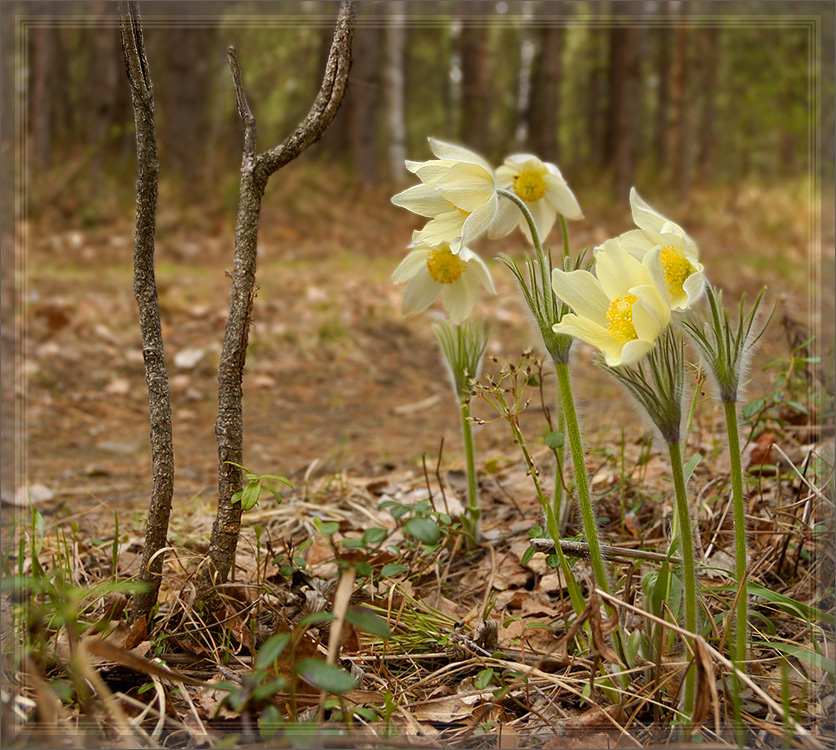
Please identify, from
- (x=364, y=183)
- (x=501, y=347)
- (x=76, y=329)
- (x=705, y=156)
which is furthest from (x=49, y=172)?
(x=705, y=156)

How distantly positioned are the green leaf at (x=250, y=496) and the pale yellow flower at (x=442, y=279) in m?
0.64

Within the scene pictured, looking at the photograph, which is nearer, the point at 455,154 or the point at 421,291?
the point at 455,154

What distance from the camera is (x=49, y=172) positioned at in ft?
27.9


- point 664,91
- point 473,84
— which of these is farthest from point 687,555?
point 664,91

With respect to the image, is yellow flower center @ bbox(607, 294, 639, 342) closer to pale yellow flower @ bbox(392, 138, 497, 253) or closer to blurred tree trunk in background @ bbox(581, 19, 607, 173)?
pale yellow flower @ bbox(392, 138, 497, 253)

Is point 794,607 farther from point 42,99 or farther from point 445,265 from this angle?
point 42,99

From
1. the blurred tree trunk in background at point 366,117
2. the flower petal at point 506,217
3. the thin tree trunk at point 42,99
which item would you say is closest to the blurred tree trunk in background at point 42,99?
the thin tree trunk at point 42,99

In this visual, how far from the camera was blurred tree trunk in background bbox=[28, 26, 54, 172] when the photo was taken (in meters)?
8.80

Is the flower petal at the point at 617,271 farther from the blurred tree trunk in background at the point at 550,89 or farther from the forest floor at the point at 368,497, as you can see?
the blurred tree trunk in background at the point at 550,89

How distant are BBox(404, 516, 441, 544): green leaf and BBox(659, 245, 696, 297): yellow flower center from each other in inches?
23.3

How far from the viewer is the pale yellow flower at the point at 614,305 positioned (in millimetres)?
1136

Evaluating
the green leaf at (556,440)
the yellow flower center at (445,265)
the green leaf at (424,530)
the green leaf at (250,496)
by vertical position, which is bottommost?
the green leaf at (424,530)

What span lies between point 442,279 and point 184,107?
8206mm

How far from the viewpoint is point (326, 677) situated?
1.05 meters
